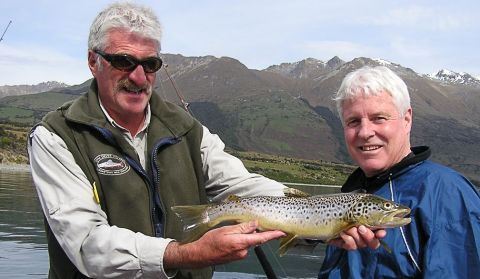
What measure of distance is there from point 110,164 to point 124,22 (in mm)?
1215

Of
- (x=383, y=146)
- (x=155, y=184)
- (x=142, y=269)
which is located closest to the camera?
(x=142, y=269)

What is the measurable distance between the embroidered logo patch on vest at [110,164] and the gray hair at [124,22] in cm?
96

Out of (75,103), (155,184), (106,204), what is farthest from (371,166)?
(75,103)

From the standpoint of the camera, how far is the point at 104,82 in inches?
206

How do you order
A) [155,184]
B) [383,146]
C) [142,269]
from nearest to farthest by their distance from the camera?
[142,269] → [383,146] → [155,184]

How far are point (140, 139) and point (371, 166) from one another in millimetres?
2124

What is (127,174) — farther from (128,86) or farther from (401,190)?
(401,190)

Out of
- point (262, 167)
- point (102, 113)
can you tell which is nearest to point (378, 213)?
point (102, 113)

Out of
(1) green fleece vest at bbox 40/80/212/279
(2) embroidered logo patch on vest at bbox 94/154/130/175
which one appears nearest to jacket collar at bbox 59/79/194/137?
(1) green fleece vest at bbox 40/80/212/279

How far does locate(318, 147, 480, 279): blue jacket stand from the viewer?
13.2ft

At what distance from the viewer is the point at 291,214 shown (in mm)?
5078

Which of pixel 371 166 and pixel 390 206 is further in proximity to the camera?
pixel 371 166

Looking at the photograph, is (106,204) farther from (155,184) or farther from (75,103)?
(75,103)

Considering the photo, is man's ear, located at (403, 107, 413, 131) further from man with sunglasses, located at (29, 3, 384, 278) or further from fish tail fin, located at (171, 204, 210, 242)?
fish tail fin, located at (171, 204, 210, 242)
